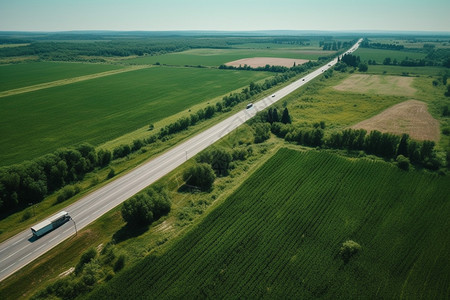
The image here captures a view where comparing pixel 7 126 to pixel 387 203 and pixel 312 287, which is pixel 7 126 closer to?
pixel 312 287

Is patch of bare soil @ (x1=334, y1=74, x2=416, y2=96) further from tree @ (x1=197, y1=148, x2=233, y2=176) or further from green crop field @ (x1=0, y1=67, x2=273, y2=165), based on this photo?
tree @ (x1=197, y1=148, x2=233, y2=176)

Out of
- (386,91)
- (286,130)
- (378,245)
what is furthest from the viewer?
(386,91)

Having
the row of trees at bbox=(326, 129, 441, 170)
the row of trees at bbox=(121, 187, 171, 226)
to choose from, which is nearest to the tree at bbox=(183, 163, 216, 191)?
the row of trees at bbox=(121, 187, 171, 226)

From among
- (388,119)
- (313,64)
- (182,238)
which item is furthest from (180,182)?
(313,64)

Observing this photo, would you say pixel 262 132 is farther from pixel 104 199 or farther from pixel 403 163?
pixel 104 199

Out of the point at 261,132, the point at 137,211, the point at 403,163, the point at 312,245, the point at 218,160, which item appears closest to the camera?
the point at 312,245

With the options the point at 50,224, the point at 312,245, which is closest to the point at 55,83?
the point at 50,224

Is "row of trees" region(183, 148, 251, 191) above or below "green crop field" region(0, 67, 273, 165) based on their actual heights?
below
